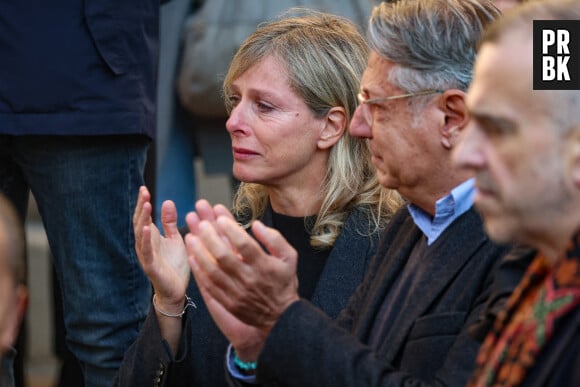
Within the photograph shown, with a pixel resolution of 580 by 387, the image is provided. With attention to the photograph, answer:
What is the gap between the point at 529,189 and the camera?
1.95m

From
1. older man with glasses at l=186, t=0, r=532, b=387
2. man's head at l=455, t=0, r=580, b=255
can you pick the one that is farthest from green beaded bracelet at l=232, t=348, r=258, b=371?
man's head at l=455, t=0, r=580, b=255

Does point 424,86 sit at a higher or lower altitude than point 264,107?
higher

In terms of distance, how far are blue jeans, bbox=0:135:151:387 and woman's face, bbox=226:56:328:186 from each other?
36 centimetres

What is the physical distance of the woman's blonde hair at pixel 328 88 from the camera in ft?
11.8

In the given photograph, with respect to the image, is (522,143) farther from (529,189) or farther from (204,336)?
(204,336)

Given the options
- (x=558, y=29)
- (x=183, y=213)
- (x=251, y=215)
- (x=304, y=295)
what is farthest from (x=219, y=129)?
(x=558, y=29)

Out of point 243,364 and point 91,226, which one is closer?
point 243,364

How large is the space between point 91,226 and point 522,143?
1.96 metres

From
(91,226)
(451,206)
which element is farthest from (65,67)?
(451,206)

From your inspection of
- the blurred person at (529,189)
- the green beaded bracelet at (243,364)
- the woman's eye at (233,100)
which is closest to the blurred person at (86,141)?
the woman's eye at (233,100)

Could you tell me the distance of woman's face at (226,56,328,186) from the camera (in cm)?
359

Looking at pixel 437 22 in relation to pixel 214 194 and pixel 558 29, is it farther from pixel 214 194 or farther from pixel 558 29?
pixel 214 194

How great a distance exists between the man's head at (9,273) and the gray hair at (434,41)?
0.93 metres

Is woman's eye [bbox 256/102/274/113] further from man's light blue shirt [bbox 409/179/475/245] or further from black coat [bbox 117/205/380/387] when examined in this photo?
man's light blue shirt [bbox 409/179/475/245]
